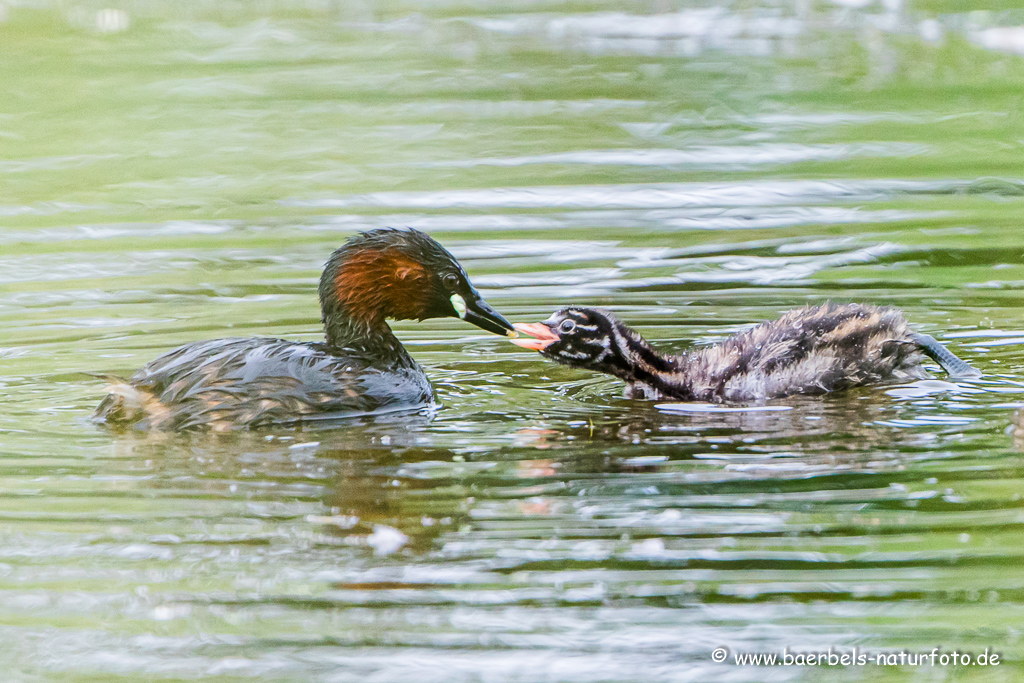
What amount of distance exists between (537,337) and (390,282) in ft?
2.28

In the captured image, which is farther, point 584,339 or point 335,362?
point 584,339

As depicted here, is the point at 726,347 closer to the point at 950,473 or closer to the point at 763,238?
the point at 950,473

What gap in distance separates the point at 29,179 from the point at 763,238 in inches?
211

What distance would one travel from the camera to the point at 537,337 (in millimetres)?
6988

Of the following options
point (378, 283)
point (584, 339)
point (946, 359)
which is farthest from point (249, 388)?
point (946, 359)

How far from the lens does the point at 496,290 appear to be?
27.9 feet

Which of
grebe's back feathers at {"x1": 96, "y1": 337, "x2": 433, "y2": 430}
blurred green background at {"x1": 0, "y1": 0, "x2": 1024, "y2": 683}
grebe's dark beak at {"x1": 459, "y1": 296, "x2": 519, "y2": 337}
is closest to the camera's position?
blurred green background at {"x1": 0, "y1": 0, "x2": 1024, "y2": 683}

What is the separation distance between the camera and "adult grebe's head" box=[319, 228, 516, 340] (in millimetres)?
6938

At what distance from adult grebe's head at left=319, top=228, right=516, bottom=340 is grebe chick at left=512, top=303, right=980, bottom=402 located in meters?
0.31

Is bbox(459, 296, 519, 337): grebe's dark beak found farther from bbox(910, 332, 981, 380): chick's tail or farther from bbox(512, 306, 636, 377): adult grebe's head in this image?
bbox(910, 332, 981, 380): chick's tail

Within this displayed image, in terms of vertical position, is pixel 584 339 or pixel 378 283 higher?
pixel 378 283

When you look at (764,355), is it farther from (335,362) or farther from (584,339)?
(335,362)

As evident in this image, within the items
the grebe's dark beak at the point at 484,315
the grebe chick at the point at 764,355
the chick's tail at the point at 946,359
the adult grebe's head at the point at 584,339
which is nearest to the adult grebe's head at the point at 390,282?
the grebe's dark beak at the point at 484,315

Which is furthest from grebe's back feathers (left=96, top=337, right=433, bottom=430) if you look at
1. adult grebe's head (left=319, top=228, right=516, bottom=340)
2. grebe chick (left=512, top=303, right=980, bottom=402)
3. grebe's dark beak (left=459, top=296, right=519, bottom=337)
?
grebe chick (left=512, top=303, right=980, bottom=402)
